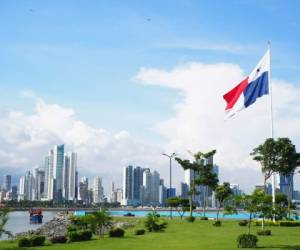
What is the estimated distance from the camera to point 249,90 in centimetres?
4362

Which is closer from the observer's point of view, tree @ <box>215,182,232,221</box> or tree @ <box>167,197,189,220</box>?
tree @ <box>215,182,232,221</box>

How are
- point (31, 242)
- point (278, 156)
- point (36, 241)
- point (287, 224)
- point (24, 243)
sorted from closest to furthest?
point (24, 243), point (31, 242), point (36, 241), point (287, 224), point (278, 156)

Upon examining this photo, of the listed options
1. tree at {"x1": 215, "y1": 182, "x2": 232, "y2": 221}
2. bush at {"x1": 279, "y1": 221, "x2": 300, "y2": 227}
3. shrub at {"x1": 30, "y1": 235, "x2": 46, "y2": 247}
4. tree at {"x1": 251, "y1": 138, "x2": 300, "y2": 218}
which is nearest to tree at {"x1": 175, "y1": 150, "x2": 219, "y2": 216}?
tree at {"x1": 215, "y1": 182, "x2": 232, "y2": 221}

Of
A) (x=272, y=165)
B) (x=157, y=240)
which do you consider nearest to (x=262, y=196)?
(x=157, y=240)

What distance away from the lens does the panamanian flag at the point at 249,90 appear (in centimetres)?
4212

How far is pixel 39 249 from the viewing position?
35812mm

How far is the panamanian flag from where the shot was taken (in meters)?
42.1

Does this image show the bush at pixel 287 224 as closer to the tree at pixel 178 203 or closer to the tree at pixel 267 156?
the tree at pixel 267 156

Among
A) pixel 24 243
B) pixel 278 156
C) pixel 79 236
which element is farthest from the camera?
pixel 278 156

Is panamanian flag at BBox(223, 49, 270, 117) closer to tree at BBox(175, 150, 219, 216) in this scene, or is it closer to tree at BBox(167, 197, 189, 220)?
tree at BBox(175, 150, 219, 216)

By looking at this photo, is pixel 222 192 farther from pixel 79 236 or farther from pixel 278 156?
pixel 79 236

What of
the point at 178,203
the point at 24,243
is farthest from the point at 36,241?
the point at 178,203

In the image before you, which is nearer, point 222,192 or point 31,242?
point 31,242

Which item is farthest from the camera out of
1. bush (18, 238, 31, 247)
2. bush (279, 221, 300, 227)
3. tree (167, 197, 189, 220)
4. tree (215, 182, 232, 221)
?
tree (167, 197, 189, 220)
